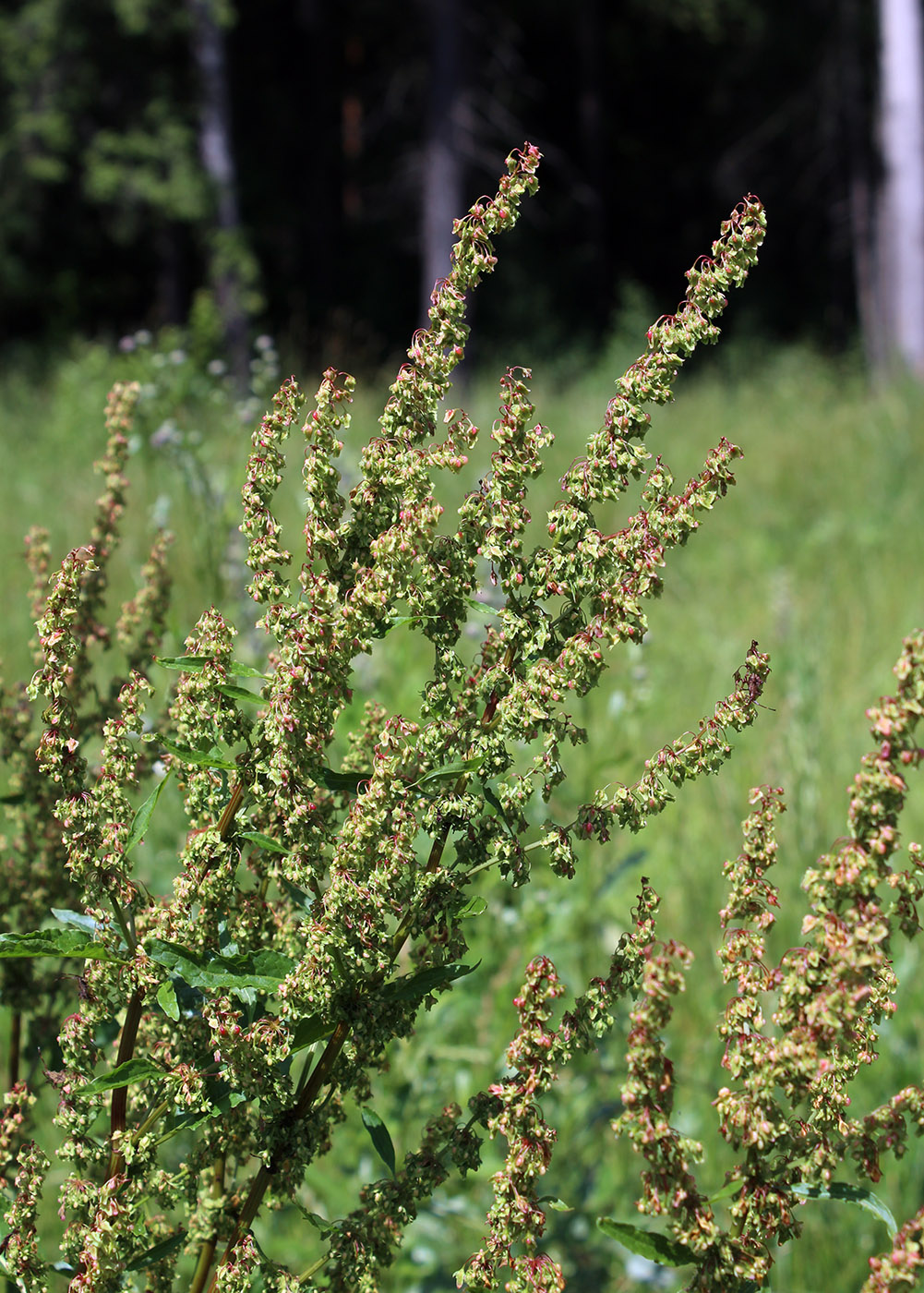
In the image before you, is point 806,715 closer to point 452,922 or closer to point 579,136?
point 452,922

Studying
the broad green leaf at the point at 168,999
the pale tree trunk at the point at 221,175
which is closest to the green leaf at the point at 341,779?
the broad green leaf at the point at 168,999

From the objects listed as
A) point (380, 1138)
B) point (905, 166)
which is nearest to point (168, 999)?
point (380, 1138)

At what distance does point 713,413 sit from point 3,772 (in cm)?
904

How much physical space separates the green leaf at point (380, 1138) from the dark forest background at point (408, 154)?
Answer: 633 inches

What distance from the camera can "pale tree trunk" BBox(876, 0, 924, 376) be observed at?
11.5 metres

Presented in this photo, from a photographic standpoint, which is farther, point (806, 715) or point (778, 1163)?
point (806, 715)

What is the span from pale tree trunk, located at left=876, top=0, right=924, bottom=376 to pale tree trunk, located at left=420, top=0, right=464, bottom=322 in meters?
6.27

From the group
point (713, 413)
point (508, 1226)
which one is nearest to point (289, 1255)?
point (508, 1226)

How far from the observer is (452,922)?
107 centimetres

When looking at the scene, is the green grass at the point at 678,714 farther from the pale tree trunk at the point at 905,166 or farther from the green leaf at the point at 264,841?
the pale tree trunk at the point at 905,166

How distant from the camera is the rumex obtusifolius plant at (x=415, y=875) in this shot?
3.29 ft

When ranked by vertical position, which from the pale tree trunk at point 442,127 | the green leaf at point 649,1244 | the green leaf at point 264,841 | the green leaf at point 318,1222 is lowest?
the green leaf at point 649,1244

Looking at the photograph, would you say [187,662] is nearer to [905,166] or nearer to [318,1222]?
[318,1222]

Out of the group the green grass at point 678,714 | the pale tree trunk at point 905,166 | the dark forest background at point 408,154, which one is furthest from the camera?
the dark forest background at point 408,154
